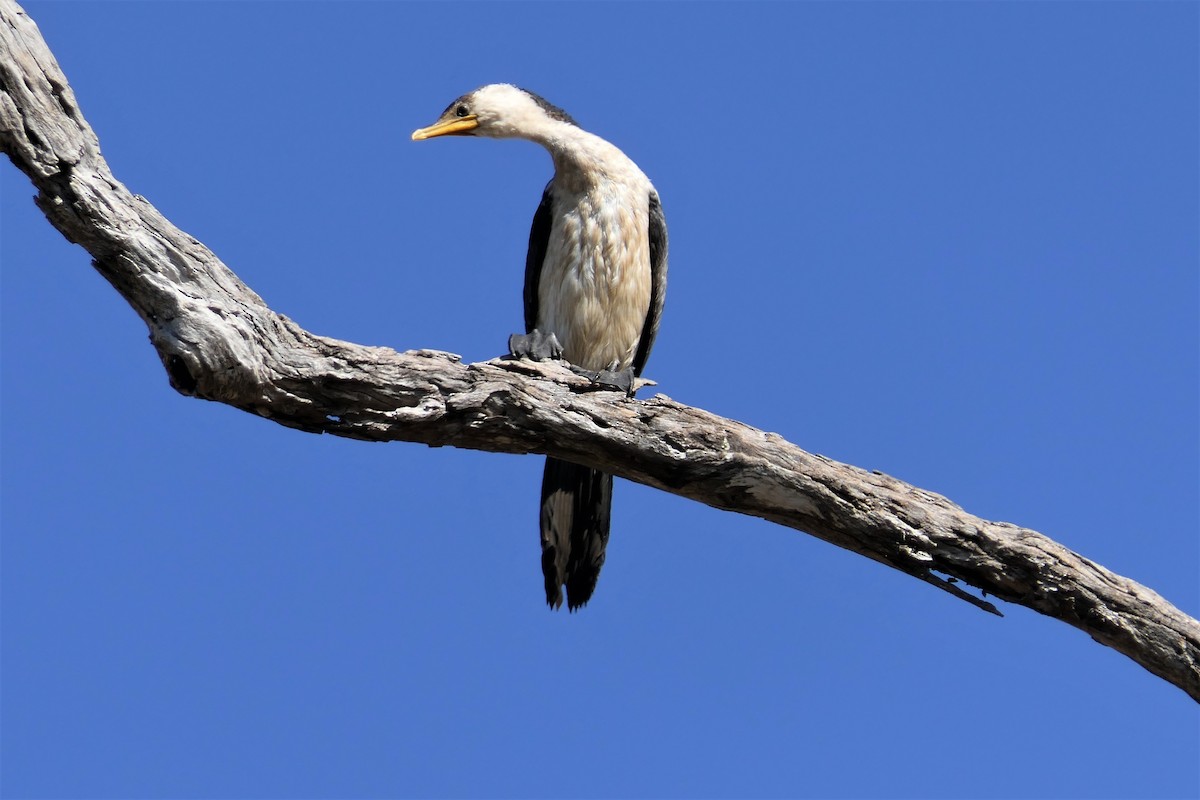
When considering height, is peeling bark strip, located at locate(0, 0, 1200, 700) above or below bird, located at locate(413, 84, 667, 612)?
below

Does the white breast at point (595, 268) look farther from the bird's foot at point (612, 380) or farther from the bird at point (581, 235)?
the bird's foot at point (612, 380)

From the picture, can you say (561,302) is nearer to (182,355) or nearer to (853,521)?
(853,521)

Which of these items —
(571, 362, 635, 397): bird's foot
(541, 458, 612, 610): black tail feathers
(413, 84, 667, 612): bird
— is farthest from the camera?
(413, 84, 667, 612): bird

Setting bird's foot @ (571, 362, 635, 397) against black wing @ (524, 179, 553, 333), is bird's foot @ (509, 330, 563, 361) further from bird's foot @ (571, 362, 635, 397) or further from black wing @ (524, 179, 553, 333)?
black wing @ (524, 179, 553, 333)

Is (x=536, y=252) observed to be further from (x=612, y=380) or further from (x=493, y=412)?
(x=493, y=412)

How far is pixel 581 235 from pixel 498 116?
84cm

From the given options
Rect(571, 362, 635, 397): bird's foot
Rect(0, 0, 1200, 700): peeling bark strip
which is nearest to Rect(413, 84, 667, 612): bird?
Rect(571, 362, 635, 397): bird's foot

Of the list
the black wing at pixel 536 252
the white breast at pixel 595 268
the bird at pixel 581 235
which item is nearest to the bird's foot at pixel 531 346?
the bird at pixel 581 235

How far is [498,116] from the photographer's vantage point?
672 cm

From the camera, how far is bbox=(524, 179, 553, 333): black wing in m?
6.84

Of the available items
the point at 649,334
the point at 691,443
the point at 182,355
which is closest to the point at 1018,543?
the point at 691,443

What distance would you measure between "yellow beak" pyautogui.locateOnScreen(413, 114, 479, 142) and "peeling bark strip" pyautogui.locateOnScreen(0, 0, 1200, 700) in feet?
8.29

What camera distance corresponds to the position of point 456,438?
15.0ft

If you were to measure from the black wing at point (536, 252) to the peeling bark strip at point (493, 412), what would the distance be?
223 centimetres
